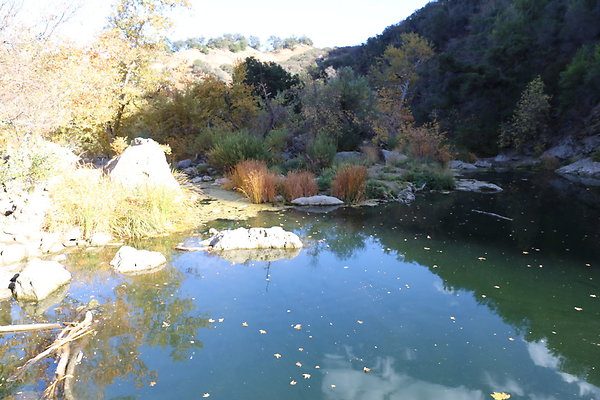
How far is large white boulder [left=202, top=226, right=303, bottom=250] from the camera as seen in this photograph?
6031 mm

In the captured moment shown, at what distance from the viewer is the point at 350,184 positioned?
953cm

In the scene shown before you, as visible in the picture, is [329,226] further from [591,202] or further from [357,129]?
[357,129]

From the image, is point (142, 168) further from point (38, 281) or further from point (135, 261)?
point (38, 281)

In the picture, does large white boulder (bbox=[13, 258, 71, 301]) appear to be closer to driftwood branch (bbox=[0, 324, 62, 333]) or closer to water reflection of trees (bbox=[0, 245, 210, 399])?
water reflection of trees (bbox=[0, 245, 210, 399])

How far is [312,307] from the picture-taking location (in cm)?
428

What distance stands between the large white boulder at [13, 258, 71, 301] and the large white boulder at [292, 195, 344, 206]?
17.1ft

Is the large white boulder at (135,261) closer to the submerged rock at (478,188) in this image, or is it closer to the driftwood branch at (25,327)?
the driftwood branch at (25,327)

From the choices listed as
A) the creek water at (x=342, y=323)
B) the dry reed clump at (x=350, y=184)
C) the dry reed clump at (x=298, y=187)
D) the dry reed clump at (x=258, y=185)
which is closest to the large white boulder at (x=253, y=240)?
the creek water at (x=342, y=323)

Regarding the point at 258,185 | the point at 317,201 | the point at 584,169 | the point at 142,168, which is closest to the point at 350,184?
the point at 317,201

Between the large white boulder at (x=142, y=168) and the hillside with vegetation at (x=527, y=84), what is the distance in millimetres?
17123

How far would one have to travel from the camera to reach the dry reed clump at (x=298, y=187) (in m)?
9.40

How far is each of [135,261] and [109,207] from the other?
5.45ft

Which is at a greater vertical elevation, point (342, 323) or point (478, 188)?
point (342, 323)

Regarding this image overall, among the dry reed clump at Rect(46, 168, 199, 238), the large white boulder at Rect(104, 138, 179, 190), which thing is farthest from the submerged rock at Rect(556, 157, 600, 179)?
the dry reed clump at Rect(46, 168, 199, 238)
